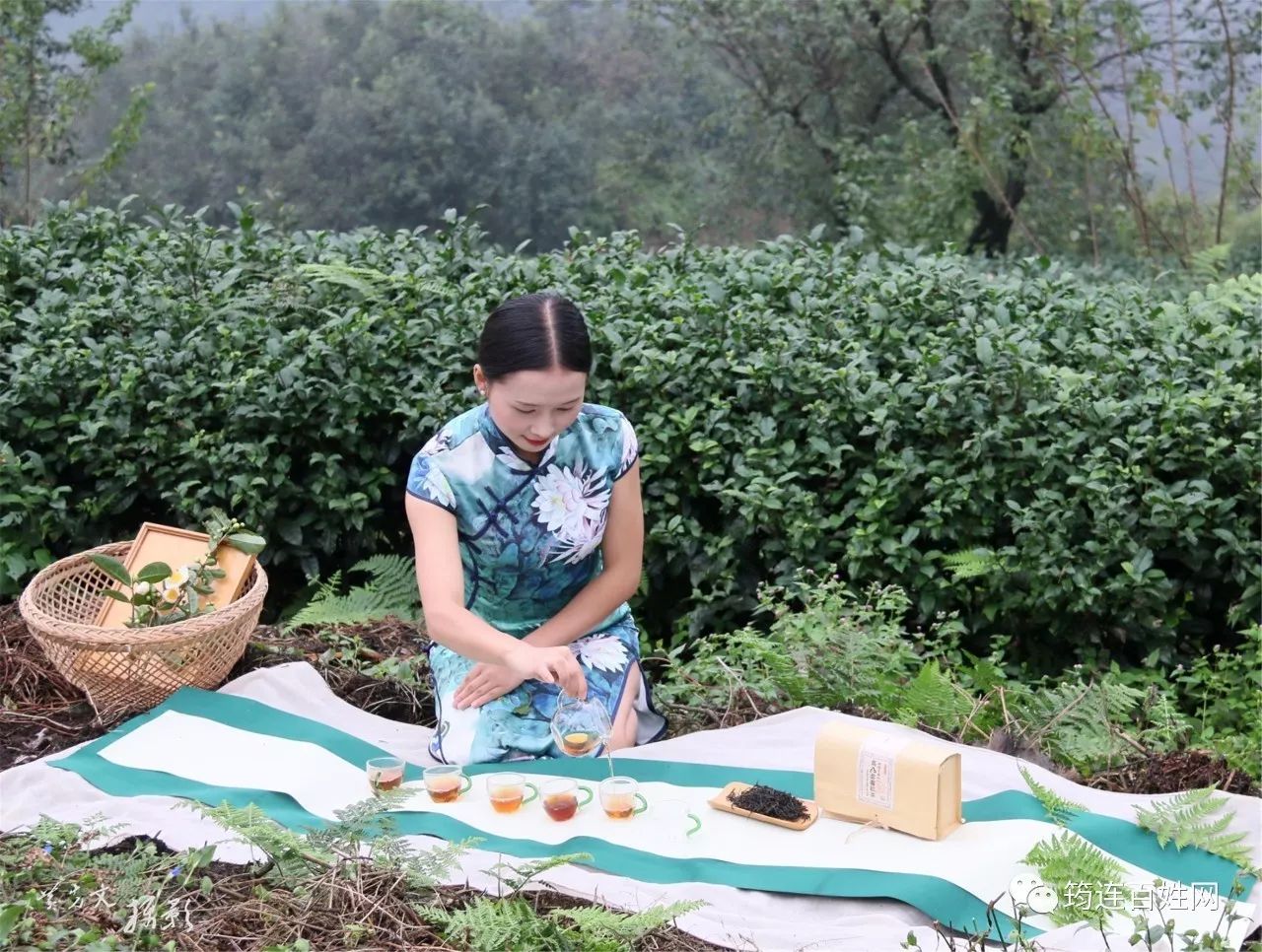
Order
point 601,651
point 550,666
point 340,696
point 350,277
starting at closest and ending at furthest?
point 550,666, point 601,651, point 340,696, point 350,277

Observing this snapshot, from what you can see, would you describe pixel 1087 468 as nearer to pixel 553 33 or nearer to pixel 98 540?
pixel 98 540

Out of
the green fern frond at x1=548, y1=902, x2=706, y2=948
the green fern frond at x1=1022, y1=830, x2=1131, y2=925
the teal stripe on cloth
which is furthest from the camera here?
the teal stripe on cloth

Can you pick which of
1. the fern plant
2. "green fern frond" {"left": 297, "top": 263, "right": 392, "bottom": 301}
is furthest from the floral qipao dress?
"green fern frond" {"left": 297, "top": 263, "right": 392, "bottom": 301}

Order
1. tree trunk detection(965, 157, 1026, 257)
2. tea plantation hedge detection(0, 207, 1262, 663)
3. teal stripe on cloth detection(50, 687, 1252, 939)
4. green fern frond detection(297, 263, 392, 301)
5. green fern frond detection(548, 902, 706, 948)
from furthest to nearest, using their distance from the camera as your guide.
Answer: tree trunk detection(965, 157, 1026, 257), green fern frond detection(297, 263, 392, 301), tea plantation hedge detection(0, 207, 1262, 663), teal stripe on cloth detection(50, 687, 1252, 939), green fern frond detection(548, 902, 706, 948)

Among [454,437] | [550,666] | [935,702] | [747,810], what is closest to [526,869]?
[550,666]

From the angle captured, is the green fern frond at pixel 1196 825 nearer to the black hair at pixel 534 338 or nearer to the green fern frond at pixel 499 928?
the green fern frond at pixel 499 928

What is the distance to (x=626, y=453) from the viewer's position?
3441 millimetres

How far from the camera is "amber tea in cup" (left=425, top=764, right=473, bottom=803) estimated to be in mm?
2965

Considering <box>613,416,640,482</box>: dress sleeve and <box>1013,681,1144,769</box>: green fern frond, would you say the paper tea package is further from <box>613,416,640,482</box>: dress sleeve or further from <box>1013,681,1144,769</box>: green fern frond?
<box>613,416,640,482</box>: dress sleeve

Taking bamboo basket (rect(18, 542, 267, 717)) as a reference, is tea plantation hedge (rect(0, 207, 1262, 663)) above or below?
above

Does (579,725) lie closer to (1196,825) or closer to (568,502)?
(568,502)

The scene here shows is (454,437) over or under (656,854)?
over

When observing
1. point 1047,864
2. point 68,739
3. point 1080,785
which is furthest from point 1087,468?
point 68,739

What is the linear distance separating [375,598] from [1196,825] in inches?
98.6
